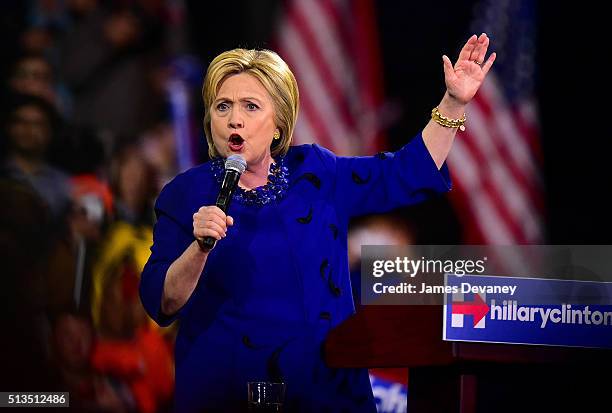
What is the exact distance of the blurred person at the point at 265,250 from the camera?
2.09m

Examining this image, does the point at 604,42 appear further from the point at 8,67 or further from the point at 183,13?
the point at 8,67

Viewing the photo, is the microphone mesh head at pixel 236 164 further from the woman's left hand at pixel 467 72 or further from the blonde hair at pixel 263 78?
the woman's left hand at pixel 467 72

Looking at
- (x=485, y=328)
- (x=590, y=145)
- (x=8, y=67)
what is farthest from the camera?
(x=590, y=145)

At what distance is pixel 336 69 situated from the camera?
4.12 meters

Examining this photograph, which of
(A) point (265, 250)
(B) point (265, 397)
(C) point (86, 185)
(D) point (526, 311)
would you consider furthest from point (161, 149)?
(D) point (526, 311)

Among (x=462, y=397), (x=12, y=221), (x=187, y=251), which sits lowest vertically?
(x=462, y=397)

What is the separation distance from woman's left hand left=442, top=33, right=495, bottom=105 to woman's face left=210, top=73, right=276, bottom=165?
0.43 metres

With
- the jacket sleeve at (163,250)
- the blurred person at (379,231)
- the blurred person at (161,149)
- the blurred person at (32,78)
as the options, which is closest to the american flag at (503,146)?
the blurred person at (379,231)

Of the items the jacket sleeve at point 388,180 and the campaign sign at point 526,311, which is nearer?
the campaign sign at point 526,311

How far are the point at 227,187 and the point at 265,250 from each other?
0.33 m

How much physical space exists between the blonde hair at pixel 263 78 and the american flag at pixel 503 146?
2.07 meters

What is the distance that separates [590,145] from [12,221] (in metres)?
2.56

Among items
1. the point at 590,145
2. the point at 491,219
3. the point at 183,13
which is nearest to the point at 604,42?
the point at 590,145

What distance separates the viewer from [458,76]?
6.99ft
